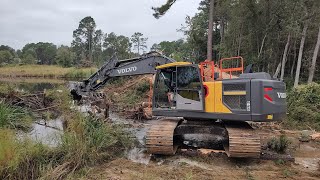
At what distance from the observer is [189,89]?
827 centimetres

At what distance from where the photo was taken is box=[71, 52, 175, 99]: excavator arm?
10539 mm

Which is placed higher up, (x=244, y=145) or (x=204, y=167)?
(x=244, y=145)

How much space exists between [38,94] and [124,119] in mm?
4208

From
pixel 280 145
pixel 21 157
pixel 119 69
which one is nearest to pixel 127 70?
pixel 119 69

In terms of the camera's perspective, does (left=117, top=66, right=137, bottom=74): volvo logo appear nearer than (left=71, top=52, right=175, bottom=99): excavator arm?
No

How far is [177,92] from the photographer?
27.6 ft

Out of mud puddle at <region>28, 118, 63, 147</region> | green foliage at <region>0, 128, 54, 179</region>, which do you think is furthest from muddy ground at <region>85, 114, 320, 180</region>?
mud puddle at <region>28, 118, 63, 147</region>

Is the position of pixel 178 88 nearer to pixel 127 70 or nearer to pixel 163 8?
pixel 127 70

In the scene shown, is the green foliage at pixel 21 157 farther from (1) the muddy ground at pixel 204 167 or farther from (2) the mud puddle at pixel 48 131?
(1) the muddy ground at pixel 204 167

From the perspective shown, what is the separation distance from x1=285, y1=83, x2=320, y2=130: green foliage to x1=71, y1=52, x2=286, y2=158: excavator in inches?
199

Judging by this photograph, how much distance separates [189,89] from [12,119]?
5583mm

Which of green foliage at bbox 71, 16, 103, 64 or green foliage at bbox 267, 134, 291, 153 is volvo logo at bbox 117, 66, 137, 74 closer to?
green foliage at bbox 267, 134, 291, 153

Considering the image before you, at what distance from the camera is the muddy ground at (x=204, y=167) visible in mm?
6449

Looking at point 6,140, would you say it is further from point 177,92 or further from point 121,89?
point 121,89
